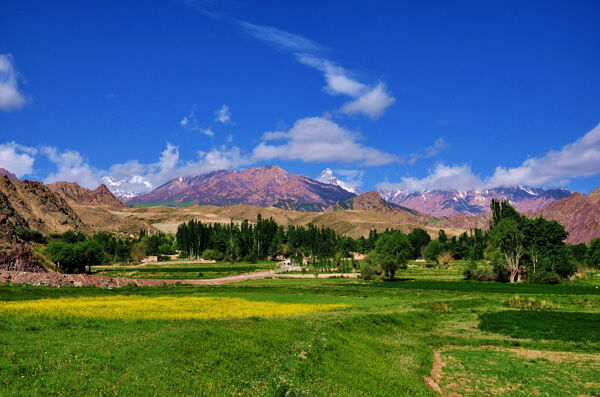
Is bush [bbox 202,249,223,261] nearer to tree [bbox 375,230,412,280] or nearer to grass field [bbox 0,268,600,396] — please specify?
tree [bbox 375,230,412,280]

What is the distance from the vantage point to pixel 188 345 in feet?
71.1

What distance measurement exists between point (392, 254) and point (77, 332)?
9702cm

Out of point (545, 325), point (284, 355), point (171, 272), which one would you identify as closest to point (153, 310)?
point (284, 355)

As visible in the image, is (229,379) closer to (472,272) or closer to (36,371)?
(36,371)

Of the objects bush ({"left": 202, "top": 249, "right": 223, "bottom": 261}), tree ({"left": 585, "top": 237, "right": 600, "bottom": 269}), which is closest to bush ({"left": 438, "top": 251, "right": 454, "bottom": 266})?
tree ({"left": 585, "top": 237, "right": 600, "bottom": 269})

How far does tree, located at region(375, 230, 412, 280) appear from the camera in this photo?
4370 inches

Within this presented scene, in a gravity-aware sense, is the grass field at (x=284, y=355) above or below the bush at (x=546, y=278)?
above


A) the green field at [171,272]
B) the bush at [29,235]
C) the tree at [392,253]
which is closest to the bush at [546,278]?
the tree at [392,253]

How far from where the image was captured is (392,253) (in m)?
114

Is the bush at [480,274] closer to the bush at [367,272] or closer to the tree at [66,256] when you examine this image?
the bush at [367,272]

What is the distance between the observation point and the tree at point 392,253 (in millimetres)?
111000

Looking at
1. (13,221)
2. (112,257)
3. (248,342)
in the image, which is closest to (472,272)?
(248,342)

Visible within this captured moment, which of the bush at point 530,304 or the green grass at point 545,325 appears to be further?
the bush at point 530,304

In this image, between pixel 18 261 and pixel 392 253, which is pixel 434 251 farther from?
pixel 18 261
